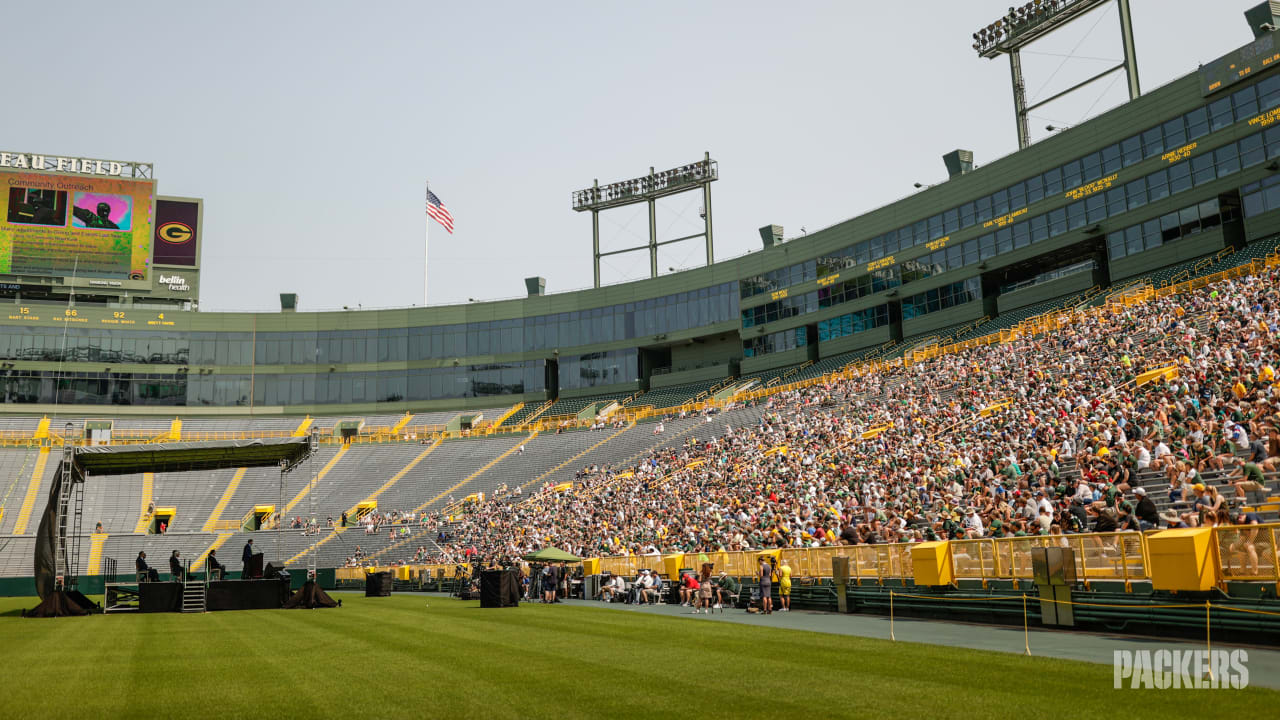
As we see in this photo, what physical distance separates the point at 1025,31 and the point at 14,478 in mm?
65383

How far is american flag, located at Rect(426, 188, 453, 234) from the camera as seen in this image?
6888 cm

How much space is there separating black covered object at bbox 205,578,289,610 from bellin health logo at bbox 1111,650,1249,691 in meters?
23.9

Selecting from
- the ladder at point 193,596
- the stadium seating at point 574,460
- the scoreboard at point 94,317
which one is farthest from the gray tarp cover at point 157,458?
A: the scoreboard at point 94,317

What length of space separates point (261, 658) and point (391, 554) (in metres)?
38.2

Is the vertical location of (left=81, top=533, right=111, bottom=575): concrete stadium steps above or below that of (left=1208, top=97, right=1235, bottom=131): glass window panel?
below

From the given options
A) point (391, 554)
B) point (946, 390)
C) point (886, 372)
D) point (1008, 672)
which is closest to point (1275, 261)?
point (946, 390)

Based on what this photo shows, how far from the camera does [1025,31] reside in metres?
55.4

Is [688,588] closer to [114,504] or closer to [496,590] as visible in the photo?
[496,590]

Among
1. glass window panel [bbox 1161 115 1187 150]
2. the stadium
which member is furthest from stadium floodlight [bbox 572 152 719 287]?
glass window panel [bbox 1161 115 1187 150]

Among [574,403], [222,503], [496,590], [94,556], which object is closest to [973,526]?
[496,590]

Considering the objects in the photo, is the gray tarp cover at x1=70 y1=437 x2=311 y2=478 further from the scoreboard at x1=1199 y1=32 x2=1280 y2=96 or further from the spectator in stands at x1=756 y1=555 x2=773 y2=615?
the scoreboard at x1=1199 y1=32 x2=1280 y2=96

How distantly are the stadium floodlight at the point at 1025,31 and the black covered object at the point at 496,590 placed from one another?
39596 millimetres

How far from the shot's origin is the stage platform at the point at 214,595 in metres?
27.1

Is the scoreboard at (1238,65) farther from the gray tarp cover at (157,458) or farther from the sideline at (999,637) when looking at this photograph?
the gray tarp cover at (157,458)
